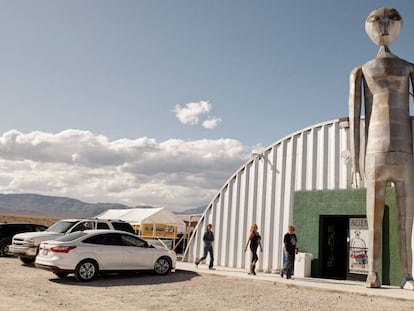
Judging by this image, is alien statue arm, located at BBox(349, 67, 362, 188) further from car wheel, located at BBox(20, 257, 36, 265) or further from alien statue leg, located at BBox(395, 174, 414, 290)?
car wheel, located at BBox(20, 257, 36, 265)

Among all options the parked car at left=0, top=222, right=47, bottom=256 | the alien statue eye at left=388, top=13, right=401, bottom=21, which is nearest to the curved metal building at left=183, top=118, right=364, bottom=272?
the alien statue eye at left=388, top=13, right=401, bottom=21

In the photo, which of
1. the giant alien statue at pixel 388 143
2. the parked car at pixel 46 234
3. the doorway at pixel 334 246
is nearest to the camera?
the giant alien statue at pixel 388 143

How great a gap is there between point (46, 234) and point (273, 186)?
8.39m

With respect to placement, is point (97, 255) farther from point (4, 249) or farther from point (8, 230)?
point (8, 230)

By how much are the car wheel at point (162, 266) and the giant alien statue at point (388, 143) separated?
20.1ft

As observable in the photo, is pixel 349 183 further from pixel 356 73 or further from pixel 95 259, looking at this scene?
pixel 95 259

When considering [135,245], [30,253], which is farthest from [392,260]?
[30,253]

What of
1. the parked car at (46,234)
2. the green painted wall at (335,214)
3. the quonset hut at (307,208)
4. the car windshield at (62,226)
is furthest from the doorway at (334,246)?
the car windshield at (62,226)

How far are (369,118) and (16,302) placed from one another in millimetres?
9609

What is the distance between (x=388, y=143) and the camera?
1133 cm

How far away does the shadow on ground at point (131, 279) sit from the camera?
12.4 meters

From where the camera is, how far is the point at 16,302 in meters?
9.43

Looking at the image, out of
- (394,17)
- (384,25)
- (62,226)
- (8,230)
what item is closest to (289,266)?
(384,25)

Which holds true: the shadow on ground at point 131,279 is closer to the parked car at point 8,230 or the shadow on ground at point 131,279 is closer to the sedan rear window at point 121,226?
the sedan rear window at point 121,226
